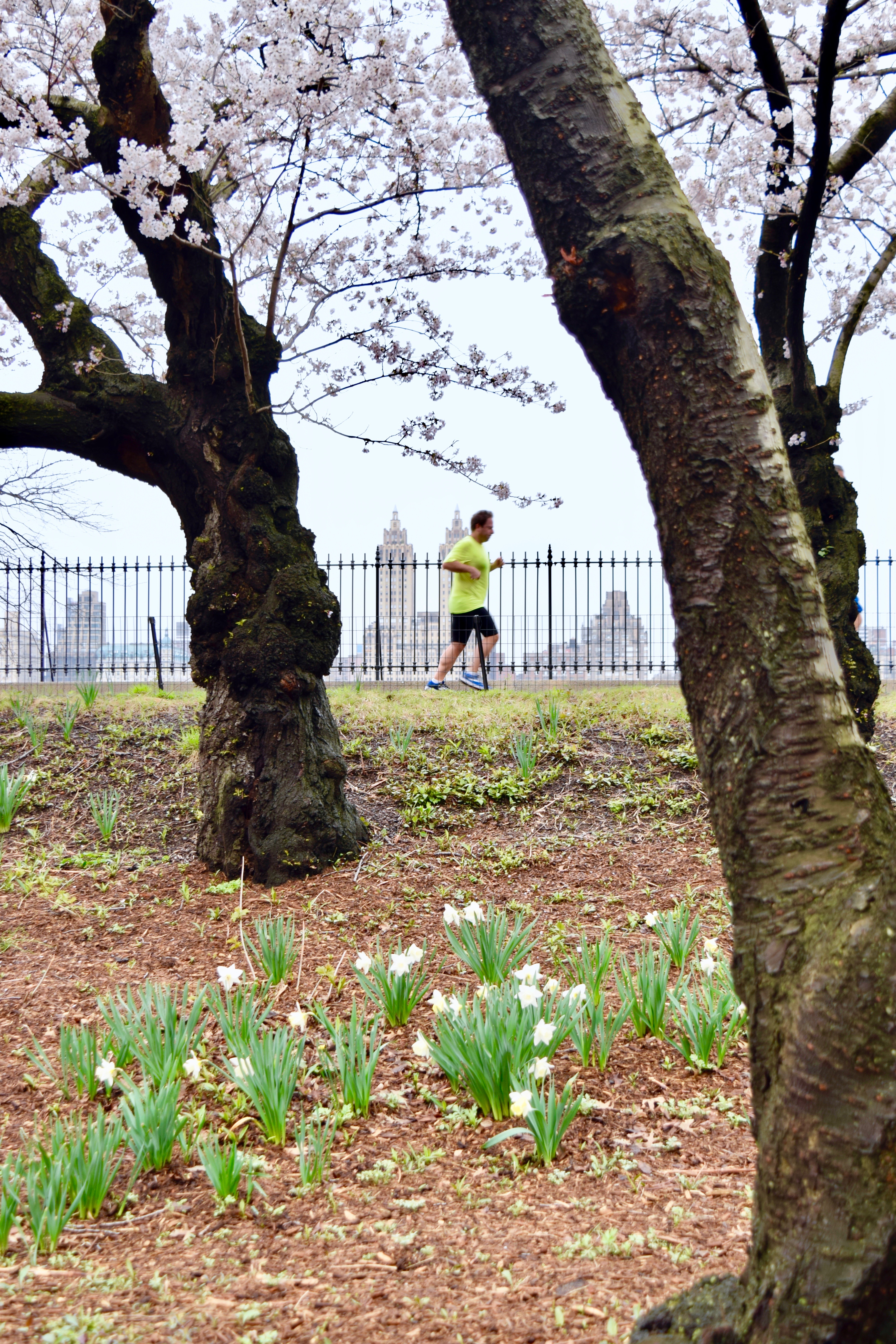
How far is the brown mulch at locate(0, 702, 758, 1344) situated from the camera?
6.04ft

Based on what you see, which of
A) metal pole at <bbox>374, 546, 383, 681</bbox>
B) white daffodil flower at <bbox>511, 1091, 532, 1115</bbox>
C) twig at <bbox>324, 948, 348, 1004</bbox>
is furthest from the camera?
metal pole at <bbox>374, 546, 383, 681</bbox>

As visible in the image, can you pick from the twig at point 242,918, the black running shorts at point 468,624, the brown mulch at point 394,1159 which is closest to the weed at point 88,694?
the brown mulch at point 394,1159

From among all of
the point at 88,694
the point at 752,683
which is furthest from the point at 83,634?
the point at 752,683

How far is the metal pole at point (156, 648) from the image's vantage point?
1251 cm

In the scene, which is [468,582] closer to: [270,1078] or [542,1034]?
[542,1034]

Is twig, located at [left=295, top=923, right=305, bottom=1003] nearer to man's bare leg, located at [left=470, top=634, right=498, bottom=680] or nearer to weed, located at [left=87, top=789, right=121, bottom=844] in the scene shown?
weed, located at [left=87, top=789, right=121, bottom=844]

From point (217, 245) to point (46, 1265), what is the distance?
18.1 feet

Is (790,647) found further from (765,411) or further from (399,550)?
(399,550)

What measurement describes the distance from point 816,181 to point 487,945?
14.3 ft

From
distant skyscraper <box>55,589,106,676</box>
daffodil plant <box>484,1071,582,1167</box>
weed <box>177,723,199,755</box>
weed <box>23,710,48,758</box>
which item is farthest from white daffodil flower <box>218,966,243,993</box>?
distant skyscraper <box>55,589,106,676</box>

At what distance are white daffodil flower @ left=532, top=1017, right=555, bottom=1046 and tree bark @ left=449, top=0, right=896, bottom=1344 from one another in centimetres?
114

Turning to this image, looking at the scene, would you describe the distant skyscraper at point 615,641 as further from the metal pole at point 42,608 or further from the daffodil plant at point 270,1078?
the daffodil plant at point 270,1078

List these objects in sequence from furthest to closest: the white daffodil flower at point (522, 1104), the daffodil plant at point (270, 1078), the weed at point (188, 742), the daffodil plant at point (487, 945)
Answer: the weed at point (188, 742)
the daffodil plant at point (487, 945)
the daffodil plant at point (270, 1078)
the white daffodil flower at point (522, 1104)

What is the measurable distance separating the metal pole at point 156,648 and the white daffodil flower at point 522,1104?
10478 mm
